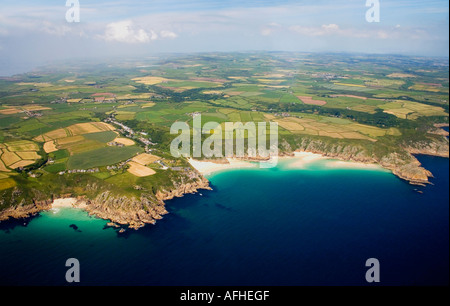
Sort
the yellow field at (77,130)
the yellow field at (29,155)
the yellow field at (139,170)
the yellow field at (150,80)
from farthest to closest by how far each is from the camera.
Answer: the yellow field at (150,80) → the yellow field at (77,130) → the yellow field at (29,155) → the yellow field at (139,170)

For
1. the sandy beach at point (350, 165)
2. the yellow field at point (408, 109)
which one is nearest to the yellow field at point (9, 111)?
the sandy beach at point (350, 165)

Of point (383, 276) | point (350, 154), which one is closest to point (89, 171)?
point (383, 276)

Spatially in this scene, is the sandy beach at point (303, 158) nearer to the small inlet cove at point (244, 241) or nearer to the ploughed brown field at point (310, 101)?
the small inlet cove at point (244, 241)

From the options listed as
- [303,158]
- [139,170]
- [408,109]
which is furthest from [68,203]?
[408,109]

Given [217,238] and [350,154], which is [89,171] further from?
[350,154]

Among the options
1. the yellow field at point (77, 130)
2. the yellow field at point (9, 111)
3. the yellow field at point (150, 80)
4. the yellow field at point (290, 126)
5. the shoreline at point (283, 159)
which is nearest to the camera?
the shoreline at point (283, 159)

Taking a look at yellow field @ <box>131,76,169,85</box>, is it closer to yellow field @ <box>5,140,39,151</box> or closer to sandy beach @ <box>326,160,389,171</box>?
yellow field @ <box>5,140,39,151</box>

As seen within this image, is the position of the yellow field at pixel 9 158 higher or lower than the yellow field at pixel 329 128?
lower
